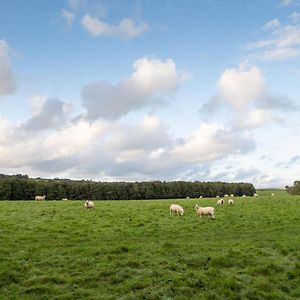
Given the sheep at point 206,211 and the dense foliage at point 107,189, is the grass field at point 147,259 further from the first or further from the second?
→ the dense foliage at point 107,189

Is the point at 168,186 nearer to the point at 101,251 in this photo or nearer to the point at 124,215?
the point at 124,215

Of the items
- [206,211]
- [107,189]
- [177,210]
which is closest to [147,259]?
[206,211]

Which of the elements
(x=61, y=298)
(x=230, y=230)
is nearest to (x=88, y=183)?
(x=230, y=230)

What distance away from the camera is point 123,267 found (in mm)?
19641

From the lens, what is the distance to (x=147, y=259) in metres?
21.1

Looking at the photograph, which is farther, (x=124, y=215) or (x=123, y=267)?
(x=124, y=215)

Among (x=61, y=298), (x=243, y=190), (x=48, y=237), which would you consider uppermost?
(x=243, y=190)

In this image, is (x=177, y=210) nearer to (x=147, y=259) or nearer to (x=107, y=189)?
(x=147, y=259)

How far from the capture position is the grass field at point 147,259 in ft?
54.2

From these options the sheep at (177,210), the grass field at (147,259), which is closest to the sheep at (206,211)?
the sheep at (177,210)

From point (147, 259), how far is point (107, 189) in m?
99.1

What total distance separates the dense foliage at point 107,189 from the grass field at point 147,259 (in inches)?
2582

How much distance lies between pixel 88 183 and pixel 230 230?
87.9 metres

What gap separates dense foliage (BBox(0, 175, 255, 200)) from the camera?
100 m
